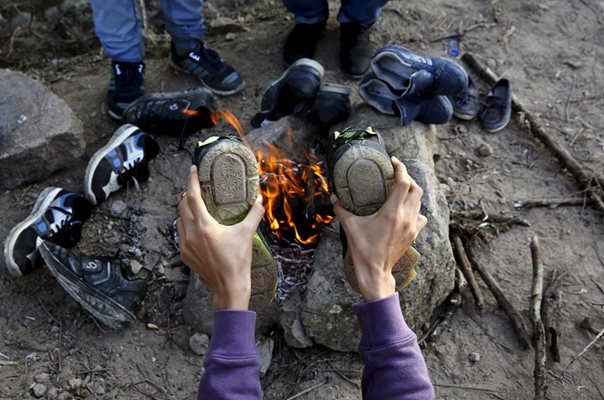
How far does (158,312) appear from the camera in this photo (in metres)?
2.94

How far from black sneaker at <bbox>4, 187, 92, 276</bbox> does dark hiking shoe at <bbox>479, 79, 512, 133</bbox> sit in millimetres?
2629

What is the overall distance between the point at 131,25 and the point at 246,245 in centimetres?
232

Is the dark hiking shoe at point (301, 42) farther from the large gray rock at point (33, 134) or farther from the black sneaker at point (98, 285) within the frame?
the black sneaker at point (98, 285)

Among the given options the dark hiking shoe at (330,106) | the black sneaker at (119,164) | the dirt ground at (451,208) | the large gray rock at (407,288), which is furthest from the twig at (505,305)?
the black sneaker at (119,164)

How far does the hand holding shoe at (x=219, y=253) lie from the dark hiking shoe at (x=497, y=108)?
252 cm

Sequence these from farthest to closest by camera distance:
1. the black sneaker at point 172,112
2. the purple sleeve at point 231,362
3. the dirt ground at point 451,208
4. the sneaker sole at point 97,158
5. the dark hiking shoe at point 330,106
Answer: the black sneaker at point 172,112, the dark hiking shoe at point 330,106, the sneaker sole at point 97,158, the dirt ground at point 451,208, the purple sleeve at point 231,362

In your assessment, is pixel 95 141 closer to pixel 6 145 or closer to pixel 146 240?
pixel 6 145

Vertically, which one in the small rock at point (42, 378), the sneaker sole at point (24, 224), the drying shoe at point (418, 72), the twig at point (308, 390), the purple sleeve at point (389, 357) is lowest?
the small rock at point (42, 378)

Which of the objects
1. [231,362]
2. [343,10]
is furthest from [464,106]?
[231,362]

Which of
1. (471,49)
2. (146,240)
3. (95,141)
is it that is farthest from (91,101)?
(471,49)

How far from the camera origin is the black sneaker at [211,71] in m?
3.97

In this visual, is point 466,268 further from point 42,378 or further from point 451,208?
point 42,378

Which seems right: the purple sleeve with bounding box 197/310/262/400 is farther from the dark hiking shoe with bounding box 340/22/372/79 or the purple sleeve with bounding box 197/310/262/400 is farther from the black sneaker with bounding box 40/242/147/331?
the dark hiking shoe with bounding box 340/22/372/79

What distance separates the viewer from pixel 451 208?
339cm
